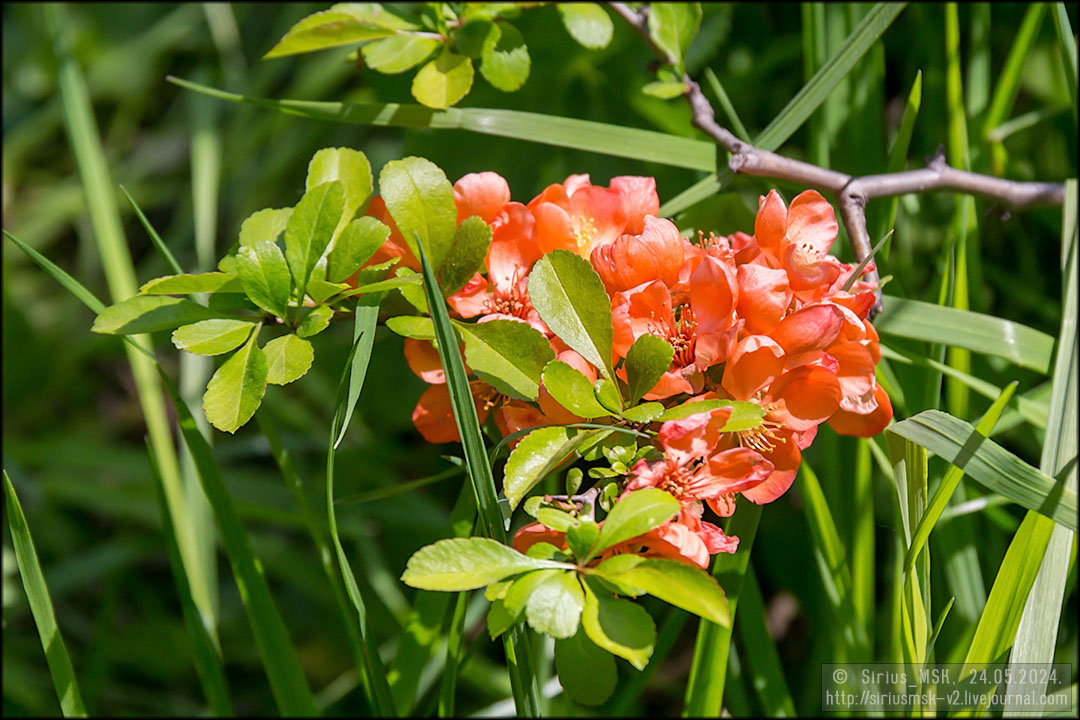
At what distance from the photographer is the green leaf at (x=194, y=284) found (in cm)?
46

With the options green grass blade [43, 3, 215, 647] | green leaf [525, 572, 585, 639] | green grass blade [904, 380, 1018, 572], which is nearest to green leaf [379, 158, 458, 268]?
green leaf [525, 572, 585, 639]

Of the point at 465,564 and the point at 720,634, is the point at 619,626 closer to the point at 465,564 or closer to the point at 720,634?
the point at 465,564

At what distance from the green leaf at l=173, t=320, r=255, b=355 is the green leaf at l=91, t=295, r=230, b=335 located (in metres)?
0.02

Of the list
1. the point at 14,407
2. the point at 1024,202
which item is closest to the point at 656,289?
the point at 1024,202

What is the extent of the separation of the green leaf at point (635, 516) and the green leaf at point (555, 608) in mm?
22

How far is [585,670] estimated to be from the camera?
413 mm

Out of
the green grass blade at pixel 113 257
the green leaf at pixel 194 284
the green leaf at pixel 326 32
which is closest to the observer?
the green leaf at pixel 194 284

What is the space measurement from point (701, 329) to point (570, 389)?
0.08 meters

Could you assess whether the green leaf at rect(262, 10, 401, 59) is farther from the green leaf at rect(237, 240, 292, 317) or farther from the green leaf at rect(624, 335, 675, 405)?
the green leaf at rect(624, 335, 675, 405)

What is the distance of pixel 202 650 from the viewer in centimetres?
69

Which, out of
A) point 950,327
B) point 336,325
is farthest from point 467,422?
point 336,325

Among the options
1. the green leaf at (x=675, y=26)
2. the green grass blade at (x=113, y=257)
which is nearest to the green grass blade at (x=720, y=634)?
the green leaf at (x=675, y=26)

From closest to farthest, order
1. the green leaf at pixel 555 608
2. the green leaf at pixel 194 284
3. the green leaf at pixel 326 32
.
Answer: the green leaf at pixel 555 608, the green leaf at pixel 194 284, the green leaf at pixel 326 32

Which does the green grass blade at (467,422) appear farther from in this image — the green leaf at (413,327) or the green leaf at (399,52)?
the green leaf at (399,52)
